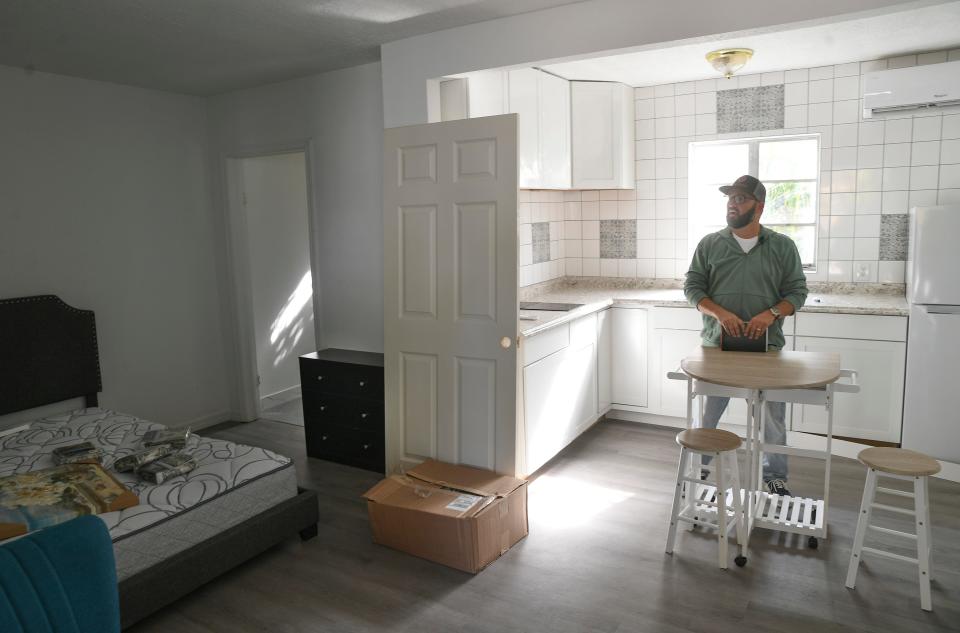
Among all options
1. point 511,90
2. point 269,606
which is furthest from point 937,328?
point 269,606

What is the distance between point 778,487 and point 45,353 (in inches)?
166

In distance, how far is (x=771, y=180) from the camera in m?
A: 5.12

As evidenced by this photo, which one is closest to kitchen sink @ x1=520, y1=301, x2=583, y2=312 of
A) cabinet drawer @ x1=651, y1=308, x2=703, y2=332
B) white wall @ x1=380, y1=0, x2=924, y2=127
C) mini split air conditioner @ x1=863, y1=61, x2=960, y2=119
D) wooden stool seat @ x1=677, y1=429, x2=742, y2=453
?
A: cabinet drawer @ x1=651, y1=308, x2=703, y2=332

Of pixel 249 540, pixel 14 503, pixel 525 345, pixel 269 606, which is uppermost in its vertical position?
pixel 525 345

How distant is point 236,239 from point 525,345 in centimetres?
267

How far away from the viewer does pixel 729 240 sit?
350 cm

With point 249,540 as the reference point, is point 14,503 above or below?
above

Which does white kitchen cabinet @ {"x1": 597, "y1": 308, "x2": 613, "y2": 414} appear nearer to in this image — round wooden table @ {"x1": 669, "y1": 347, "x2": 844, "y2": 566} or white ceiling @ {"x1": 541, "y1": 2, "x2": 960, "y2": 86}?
round wooden table @ {"x1": 669, "y1": 347, "x2": 844, "y2": 566}

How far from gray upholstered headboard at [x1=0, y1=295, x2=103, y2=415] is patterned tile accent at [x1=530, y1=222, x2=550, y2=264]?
3053 millimetres

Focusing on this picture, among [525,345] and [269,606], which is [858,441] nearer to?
[525,345]

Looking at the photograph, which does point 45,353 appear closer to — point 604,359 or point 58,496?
point 58,496

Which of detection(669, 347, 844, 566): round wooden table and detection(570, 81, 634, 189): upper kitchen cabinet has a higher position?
detection(570, 81, 634, 189): upper kitchen cabinet

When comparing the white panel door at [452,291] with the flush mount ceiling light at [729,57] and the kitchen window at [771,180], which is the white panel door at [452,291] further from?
the kitchen window at [771,180]

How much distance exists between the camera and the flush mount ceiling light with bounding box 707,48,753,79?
3.99 meters
